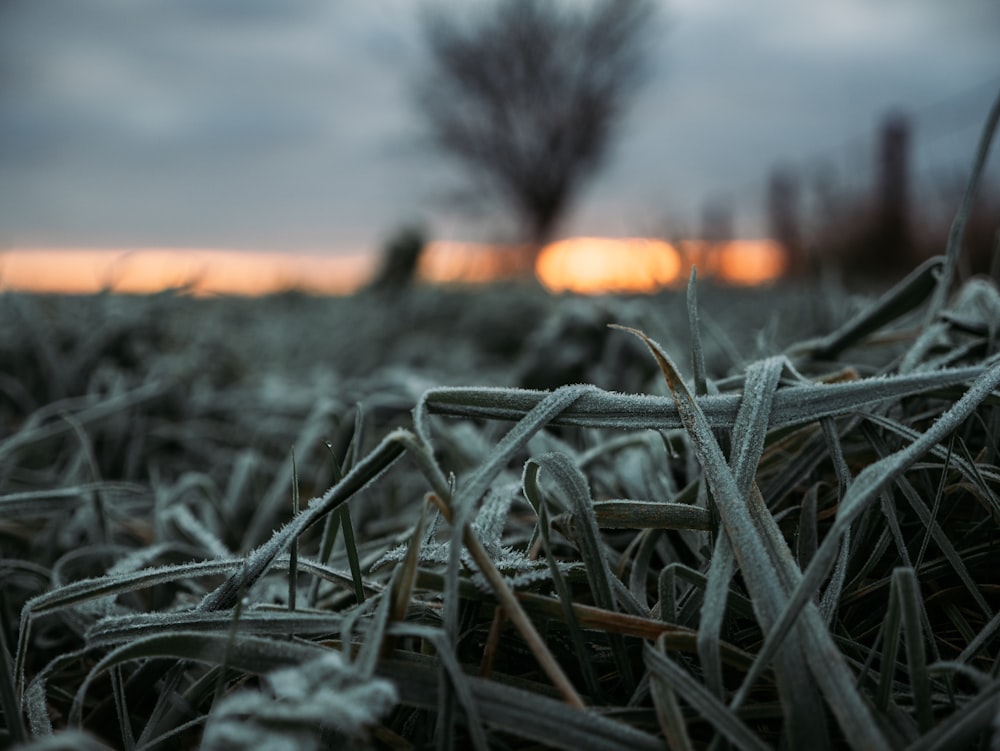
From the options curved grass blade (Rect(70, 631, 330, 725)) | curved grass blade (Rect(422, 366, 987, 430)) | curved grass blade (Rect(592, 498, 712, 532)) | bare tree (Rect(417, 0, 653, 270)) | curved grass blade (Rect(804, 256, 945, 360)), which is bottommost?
curved grass blade (Rect(70, 631, 330, 725))

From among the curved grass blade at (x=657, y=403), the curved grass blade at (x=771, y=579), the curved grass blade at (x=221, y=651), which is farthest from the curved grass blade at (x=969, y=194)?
the curved grass blade at (x=221, y=651)

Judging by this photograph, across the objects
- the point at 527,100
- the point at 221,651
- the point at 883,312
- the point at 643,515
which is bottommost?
the point at 221,651

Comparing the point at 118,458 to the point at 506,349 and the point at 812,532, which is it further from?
the point at 506,349

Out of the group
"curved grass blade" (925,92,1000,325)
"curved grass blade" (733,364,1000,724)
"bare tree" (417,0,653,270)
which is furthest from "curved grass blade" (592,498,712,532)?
"bare tree" (417,0,653,270)

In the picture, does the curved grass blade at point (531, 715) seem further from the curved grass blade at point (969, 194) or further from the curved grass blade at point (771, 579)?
the curved grass blade at point (969, 194)

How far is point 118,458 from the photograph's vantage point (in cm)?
159

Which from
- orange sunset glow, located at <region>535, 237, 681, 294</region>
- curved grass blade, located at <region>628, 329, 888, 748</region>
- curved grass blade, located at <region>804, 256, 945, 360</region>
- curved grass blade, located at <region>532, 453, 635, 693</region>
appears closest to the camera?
curved grass blade, located at <region>628, 329, 888, 748</region>

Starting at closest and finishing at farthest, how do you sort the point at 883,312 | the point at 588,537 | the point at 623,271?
the point at 588,537, the point at 883,312, the point at 623,271

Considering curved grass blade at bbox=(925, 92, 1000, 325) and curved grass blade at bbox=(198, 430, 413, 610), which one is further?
curved grass blade at bbox=(925, 92, 1000, 325)

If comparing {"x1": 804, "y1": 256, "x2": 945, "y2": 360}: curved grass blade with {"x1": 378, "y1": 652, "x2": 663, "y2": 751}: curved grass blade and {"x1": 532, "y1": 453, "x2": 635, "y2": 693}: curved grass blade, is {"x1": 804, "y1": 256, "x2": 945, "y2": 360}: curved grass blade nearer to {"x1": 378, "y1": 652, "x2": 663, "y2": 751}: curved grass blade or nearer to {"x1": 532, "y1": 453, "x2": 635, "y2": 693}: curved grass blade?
→ {"x1": 532, "y1": 453, "x2": 635, "y2": 693}: curved grass blade

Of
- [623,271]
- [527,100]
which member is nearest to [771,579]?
[623,271]

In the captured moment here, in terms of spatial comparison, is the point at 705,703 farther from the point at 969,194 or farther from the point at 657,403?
the point at 969,194

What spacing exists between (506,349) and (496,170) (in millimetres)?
17491

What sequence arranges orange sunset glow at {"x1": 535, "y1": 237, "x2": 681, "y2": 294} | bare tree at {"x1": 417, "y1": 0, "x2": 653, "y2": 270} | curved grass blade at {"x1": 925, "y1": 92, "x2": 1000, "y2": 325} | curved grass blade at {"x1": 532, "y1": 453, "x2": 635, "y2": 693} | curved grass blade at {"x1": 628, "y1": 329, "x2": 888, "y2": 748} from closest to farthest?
1. curved grass blade at {"x1": 628, "y1": 329, "x2": 888, "y2": 748}
2. curved grass blade at {"x1": 532, "y1": 453, "x2": 635, "y2": 693}
3. curved grass blade at {"x1": 925, "y1": 92, "x2": 1000, "y2": 325}
4. orange sunset glow at {"x1": 535, "y1": 237, "x2": 681, "y2": 294}
5. bare tree at {"x1": 417, "y1": 0, "x2": 653, "y2": 270}
